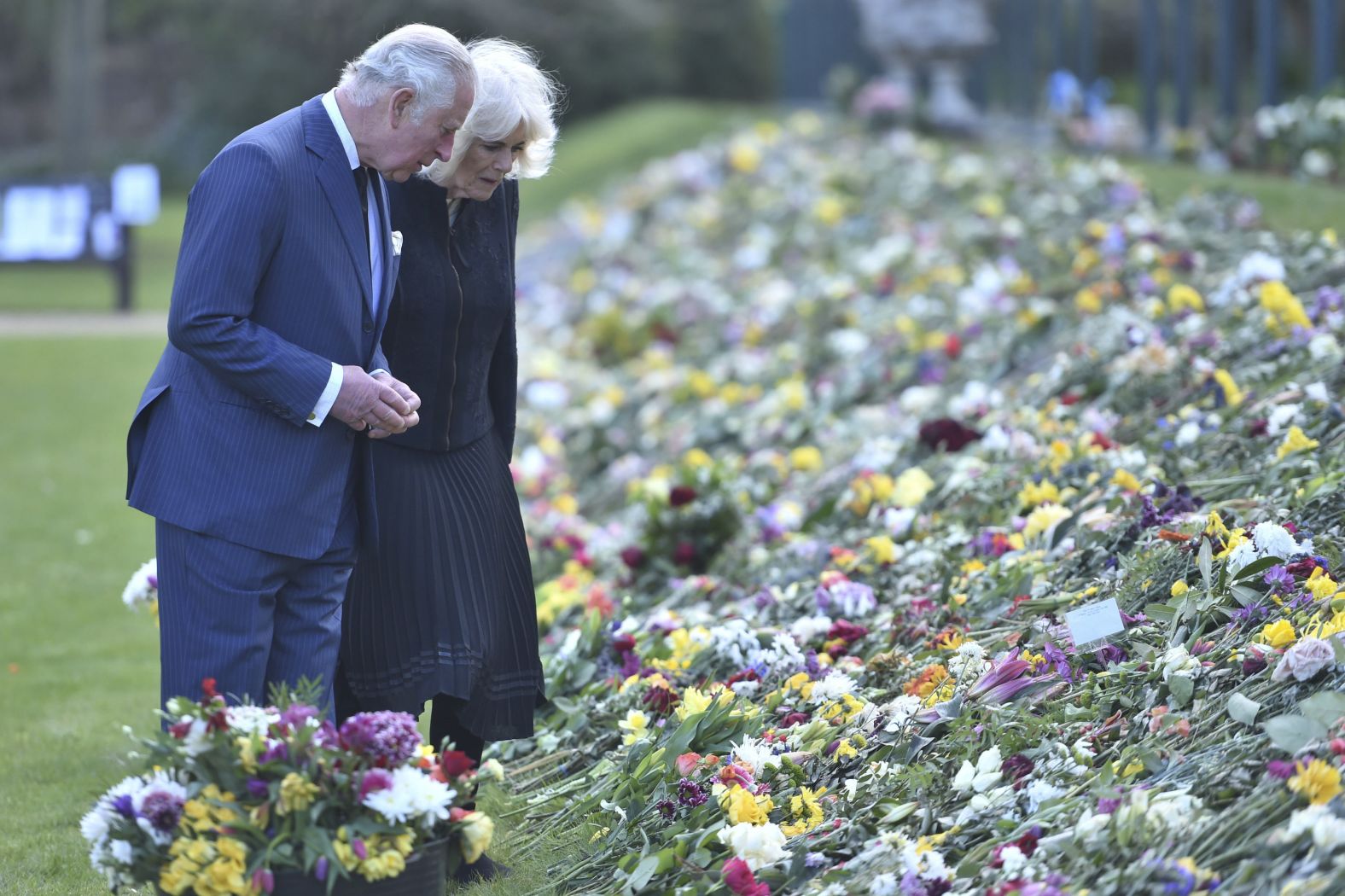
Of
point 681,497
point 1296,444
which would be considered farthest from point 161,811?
point 681,497

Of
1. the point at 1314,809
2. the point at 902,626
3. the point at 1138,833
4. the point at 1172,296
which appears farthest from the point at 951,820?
the point at 1172,296

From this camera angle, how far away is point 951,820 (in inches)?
114

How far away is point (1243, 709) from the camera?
279cm

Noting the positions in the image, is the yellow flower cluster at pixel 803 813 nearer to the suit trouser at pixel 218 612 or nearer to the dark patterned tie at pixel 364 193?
the suit trouser at pixel 218 612

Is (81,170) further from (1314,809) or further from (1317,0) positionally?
(1314,809)

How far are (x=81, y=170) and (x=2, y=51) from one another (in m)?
15.9

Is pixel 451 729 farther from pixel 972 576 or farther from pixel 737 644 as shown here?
pixel 972 576

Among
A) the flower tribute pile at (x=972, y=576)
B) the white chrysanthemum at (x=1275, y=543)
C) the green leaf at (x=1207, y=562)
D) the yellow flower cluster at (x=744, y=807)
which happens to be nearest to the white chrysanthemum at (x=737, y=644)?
the flower tribute pile at (x=972, y=576)

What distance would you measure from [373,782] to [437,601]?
0.75 m

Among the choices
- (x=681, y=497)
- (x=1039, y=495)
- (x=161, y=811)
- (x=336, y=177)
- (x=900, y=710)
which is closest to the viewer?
(x=161, y=811)

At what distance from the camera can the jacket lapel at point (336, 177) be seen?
2.88 metres

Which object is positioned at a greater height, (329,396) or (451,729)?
(329,396)

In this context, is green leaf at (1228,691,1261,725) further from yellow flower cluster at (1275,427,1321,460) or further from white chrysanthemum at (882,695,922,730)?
yellow flower cluster at (1275,427,1321,460)

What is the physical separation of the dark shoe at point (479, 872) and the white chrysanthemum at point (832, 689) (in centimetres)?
79
